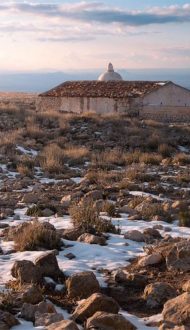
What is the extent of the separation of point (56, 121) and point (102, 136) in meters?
4.45

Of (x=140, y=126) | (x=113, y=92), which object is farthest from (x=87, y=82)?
(x=140, y=126)

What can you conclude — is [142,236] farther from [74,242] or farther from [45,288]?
[45,288]

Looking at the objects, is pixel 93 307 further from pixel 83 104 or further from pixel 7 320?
pixel 83 104

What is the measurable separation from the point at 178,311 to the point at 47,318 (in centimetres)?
114

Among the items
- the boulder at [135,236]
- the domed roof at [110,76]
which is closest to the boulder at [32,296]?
the boulder at [135,236]

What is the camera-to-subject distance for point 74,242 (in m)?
7.75

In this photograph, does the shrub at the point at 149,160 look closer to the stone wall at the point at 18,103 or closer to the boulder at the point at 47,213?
the boulder at the point at 47,213

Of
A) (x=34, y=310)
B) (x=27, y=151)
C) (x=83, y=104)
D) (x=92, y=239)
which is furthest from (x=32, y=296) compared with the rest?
(x=83, y=104)

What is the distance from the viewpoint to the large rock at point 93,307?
16.4 feet

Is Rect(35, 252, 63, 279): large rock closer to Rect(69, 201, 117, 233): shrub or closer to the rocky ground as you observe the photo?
the rocky ground

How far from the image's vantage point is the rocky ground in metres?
5.08

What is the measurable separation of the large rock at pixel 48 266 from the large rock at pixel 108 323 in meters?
1.57

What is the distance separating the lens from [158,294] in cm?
558

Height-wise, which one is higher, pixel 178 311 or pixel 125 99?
pixel 125 99
